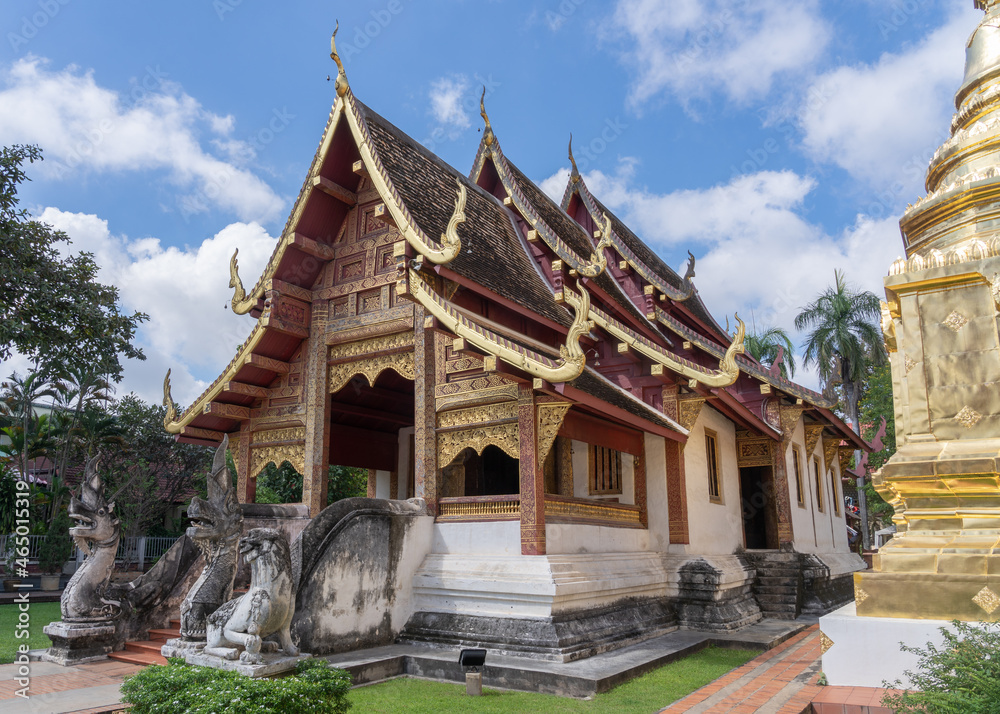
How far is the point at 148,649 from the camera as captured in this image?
7316mm

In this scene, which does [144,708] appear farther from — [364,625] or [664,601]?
[664,601]

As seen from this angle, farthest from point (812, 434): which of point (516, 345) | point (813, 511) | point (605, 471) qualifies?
point (516, 345)

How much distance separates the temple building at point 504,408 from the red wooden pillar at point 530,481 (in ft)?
0.08

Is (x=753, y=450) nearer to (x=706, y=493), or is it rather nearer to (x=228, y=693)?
(x=706, y=493)

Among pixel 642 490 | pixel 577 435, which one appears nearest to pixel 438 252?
pixel 577 435

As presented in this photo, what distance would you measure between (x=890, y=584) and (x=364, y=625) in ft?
15.9

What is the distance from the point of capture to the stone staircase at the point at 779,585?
10.5 metres

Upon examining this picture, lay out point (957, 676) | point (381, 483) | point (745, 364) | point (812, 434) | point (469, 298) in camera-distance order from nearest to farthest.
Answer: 1. point (957, 676)
2. point (469, 298)
3. point (745, 364)
4. point (381, 483)
5. point (812, 434)

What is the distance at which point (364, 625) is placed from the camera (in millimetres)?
7086

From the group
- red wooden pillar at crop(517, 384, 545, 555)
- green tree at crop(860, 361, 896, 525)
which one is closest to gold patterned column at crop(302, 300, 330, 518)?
red wooden pillar at crop(517, 384, 545, 555)

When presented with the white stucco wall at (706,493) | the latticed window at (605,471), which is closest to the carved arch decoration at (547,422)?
the latticed window at (605,471)

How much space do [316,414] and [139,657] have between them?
10.4ft

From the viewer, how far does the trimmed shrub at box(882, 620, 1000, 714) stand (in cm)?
306

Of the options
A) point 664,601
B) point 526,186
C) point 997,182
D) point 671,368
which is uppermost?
point 526,186
